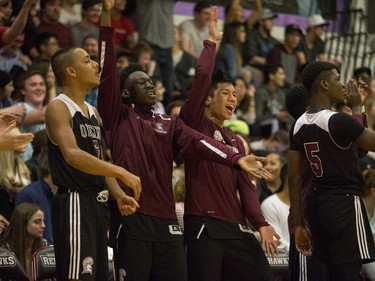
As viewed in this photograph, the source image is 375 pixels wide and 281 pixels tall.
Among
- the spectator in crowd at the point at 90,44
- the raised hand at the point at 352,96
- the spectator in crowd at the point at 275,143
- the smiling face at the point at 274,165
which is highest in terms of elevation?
the spectator in crowd at the point at 90,44

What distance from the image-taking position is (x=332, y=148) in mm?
7023

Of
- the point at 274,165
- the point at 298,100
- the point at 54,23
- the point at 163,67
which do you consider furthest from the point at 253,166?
the point at 163,67

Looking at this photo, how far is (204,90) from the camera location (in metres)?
7.57

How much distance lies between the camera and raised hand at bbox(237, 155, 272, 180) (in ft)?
22.1

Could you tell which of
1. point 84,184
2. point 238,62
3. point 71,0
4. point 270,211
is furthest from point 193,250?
point 238,62

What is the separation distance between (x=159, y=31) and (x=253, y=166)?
7.67 m

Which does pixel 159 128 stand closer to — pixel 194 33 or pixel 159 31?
pixel 159 31

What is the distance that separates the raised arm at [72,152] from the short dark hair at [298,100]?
7.46ft

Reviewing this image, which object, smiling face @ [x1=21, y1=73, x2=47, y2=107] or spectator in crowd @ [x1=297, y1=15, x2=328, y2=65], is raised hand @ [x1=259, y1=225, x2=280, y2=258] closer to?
smiling face @ [x1=21, y1=73, x2=47, y2=107]

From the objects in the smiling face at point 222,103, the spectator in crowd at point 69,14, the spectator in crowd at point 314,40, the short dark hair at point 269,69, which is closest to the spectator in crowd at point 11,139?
the smiling face at point 222,103

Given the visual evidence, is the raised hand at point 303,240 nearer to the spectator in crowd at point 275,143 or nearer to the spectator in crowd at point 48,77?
the spectator in crowd at point 48,77

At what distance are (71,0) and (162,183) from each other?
7.40 metres

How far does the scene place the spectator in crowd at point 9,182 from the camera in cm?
939

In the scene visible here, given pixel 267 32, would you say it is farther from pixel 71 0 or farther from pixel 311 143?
pixel 311 143
